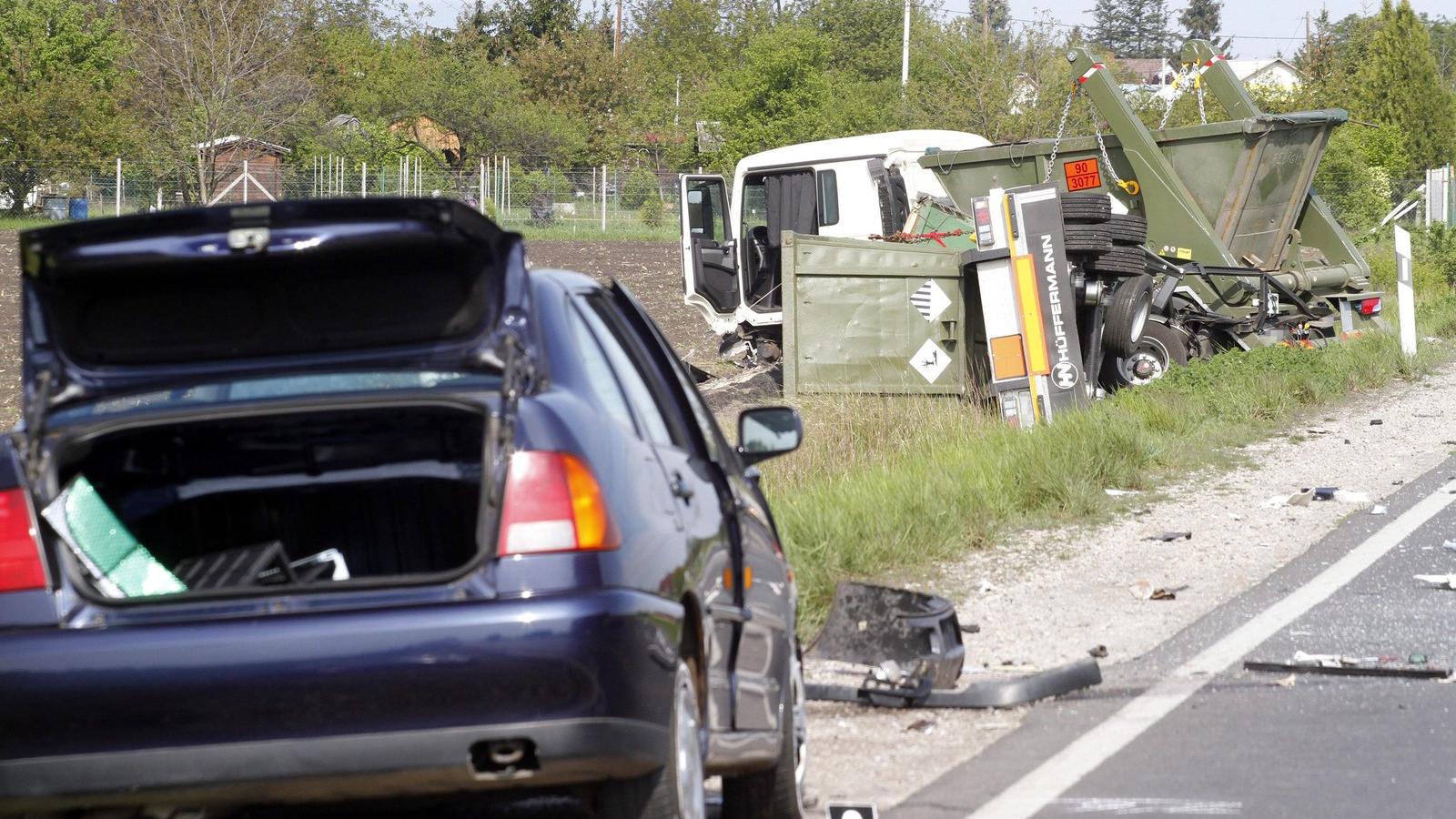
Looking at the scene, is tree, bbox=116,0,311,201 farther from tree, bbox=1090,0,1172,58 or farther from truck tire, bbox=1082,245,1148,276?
tree, bbox=1090,0,1172,58

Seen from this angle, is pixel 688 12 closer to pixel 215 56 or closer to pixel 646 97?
pixel 646 97

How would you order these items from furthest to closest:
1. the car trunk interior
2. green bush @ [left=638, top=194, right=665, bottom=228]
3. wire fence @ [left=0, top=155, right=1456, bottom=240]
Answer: green bush @ [left=638, top=194, right=665, bottom=228] < wire fence @ [left=0, top=155, right=1456, bottom=240] < the car trunk interior

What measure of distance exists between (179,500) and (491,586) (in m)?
1.22

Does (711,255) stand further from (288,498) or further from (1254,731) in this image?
(288,498)

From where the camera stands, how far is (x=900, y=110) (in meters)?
59.0

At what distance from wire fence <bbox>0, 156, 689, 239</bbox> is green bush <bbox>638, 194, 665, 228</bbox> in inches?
1.1

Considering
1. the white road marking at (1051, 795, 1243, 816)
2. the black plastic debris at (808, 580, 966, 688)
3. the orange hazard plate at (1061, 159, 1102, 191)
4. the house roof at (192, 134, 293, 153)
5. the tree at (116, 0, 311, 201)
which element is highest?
the tree at (116, 0, 311, 201)

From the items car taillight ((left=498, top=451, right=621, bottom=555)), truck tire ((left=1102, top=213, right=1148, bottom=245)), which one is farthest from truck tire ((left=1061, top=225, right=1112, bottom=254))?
car taillight ((left=498, top=451, right=621, bottom=555))

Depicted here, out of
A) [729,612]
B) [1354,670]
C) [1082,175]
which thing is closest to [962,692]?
[1354,670]

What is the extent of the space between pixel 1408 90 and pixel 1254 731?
168 feet

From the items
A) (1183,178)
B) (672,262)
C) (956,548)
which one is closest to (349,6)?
(672,262)

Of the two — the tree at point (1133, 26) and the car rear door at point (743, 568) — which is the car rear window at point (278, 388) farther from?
the tree at point (1133, 26)

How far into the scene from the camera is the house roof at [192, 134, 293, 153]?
157 feet

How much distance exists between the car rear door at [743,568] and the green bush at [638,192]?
51440 millimetres
